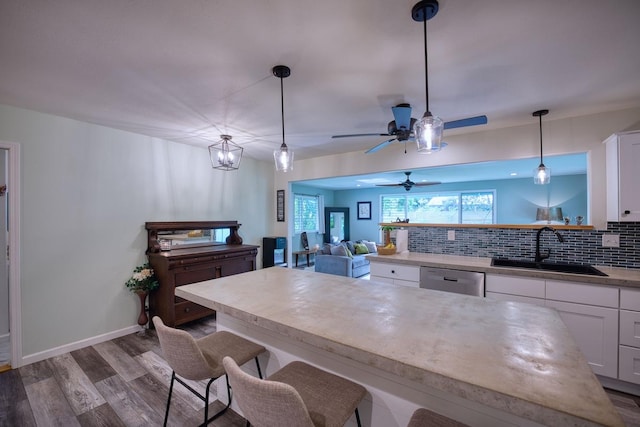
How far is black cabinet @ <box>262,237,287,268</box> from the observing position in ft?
15.8

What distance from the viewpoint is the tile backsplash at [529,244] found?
8.22 ft

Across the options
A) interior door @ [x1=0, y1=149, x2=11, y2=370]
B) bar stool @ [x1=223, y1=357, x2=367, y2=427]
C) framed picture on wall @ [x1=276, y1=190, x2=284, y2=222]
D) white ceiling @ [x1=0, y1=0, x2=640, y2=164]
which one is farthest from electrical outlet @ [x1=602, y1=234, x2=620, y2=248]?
interior door @ [x1=0, y1=149, x2=11, y2=370]

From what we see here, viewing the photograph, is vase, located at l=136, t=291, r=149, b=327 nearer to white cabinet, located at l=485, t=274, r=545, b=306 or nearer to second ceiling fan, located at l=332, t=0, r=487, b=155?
second ceiling fan, located at l=332, t=0, r=487, b=155

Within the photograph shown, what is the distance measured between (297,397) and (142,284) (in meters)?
3.09

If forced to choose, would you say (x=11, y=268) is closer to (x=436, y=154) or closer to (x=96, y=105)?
(x=96, y=105)

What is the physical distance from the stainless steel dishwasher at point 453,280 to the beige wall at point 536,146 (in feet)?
4.37

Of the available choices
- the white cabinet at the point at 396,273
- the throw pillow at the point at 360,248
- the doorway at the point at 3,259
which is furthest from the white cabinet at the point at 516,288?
the doorway at the point at 3,259

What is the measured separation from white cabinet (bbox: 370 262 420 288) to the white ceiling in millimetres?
1620

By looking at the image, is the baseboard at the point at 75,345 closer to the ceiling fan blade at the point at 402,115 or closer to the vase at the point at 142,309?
the vase at the point at 142,309

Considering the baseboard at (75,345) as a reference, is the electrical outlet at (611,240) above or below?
above

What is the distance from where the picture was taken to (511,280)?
96.4 inches

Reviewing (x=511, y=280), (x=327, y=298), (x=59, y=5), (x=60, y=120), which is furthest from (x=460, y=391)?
(x=60, y=120)

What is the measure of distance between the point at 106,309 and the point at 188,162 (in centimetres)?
204

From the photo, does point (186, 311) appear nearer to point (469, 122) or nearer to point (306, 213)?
point (469, 122)
